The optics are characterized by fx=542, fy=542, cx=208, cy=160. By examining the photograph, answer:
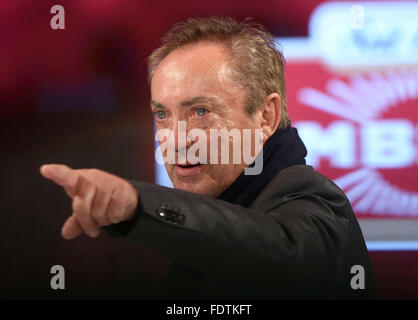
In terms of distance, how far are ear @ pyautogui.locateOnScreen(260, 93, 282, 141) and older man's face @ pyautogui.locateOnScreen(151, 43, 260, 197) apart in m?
0.03

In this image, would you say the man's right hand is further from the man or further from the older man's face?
the older man's face

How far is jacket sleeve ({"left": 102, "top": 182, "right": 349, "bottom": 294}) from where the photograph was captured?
75 centimetres

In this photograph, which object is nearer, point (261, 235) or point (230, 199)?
point (261, 235)

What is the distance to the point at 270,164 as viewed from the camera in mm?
1120

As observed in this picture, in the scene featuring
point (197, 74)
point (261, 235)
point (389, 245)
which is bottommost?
point (389, 245)

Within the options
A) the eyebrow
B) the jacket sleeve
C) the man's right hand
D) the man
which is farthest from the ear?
the man's right hand

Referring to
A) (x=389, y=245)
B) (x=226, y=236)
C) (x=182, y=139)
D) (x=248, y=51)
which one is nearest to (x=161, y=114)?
(x=182, y=139)

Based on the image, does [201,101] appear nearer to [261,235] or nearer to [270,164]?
[270,164]

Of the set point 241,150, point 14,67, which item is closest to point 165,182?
point 14,67

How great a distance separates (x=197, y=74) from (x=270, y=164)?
0.79 feet

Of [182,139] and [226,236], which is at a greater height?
[182,139]

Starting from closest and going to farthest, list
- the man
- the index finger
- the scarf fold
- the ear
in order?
the index finger < the man < the scarf fold < the ear

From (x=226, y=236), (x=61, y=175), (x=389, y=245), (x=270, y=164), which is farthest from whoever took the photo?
(x=389, y=245)

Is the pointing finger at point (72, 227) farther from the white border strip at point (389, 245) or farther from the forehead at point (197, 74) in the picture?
the white border strip at point (389, 245)
